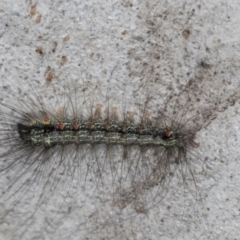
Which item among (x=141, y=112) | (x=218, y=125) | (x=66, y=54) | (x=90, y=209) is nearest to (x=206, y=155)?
(x=218, y=125)

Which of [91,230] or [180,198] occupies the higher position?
[180,198]

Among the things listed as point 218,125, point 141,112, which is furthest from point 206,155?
point 141,112

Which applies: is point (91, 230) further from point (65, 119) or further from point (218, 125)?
point (218, 125)

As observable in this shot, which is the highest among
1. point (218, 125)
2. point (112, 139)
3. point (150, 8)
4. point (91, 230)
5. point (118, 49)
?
point (150, 8)

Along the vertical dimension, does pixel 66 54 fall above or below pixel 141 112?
above

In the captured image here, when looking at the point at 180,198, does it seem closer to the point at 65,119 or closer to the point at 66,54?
the point at 65,119

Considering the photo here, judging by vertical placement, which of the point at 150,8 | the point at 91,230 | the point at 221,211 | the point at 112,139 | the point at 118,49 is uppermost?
the point at 150,8
